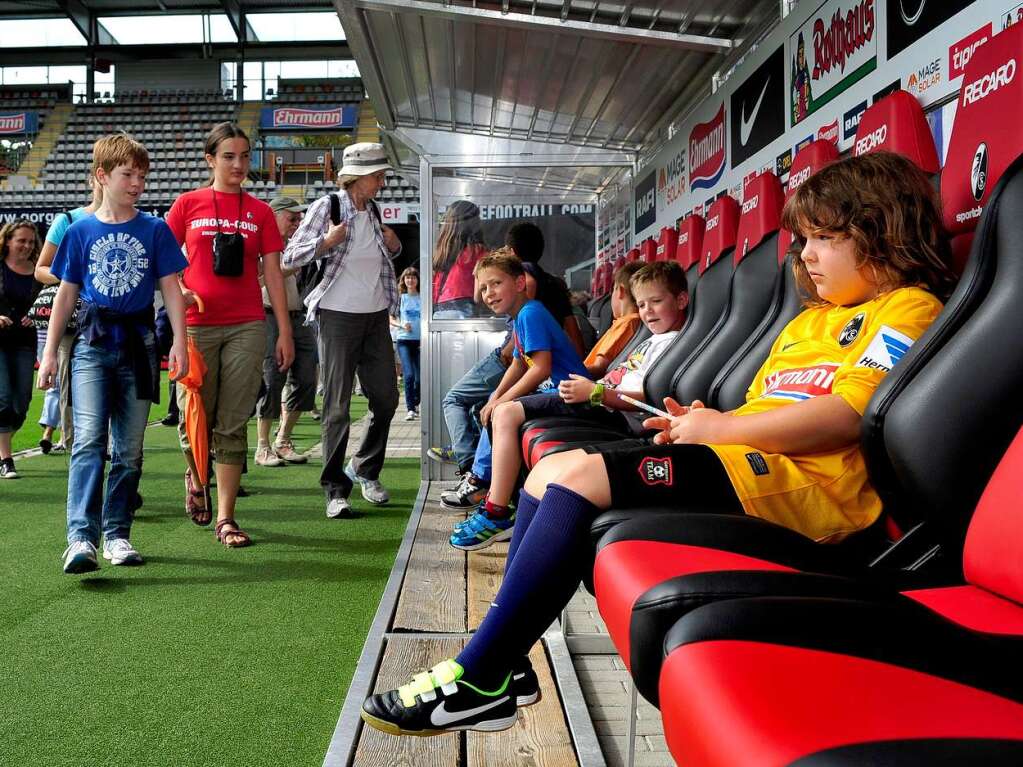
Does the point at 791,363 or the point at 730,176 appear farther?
the point at 730,176

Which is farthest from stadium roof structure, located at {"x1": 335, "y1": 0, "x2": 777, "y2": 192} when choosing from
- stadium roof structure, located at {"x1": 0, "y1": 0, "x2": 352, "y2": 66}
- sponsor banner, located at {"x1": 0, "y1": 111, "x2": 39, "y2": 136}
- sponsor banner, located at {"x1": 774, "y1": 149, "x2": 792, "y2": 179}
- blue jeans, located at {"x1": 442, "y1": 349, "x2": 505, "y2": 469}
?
sponsor banner, located at {"x1": 0, "y1": 111, "x2": 39, "y2": 136}

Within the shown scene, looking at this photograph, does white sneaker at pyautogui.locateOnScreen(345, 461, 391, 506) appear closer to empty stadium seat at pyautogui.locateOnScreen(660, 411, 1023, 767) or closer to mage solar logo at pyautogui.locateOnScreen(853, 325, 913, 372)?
mage solar logo at pyautogui.locateOnScreen(853, 325, 913, 372)

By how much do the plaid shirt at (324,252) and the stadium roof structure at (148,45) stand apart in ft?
74.5

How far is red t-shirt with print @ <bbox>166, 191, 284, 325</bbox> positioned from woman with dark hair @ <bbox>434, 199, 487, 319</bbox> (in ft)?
4.88

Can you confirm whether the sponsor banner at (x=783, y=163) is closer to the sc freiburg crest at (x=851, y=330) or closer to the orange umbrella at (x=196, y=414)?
the sc freiburg crest at (x=851, y=330)

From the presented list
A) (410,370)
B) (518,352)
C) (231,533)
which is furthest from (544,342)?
(410,370)

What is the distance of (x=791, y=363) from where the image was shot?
5.35ft

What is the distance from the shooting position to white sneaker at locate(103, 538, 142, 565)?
109 inches

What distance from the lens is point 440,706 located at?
1246mm

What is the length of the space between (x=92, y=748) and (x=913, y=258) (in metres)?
1.56

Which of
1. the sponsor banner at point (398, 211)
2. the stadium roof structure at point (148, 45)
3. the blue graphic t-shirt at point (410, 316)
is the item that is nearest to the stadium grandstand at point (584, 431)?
the blue graphic t-shirt at point (410, 316)

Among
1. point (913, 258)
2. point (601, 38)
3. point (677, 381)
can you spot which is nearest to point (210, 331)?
point (677, 381)

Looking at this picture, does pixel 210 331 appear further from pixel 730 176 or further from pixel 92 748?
pixel 730 176

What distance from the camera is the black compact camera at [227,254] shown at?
298cm
